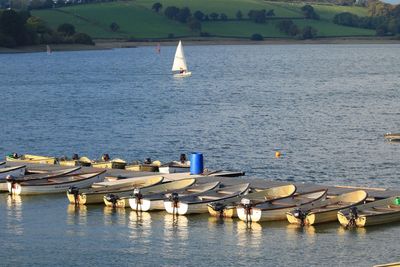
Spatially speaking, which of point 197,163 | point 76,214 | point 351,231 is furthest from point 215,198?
point 197,163

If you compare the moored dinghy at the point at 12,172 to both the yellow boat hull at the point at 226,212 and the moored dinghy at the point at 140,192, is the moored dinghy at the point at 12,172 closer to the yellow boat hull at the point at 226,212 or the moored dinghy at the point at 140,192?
the moored dinghy at the point at 140,192

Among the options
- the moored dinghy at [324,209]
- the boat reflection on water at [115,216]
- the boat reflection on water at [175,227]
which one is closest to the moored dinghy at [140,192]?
the boat reflection on water at [115,216]

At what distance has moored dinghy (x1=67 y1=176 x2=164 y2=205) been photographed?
58.6 meters

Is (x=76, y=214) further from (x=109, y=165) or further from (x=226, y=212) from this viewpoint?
(x=109, y=165)

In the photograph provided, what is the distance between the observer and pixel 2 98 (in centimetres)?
14625

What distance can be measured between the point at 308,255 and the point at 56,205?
15559mm

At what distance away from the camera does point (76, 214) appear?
5684cm

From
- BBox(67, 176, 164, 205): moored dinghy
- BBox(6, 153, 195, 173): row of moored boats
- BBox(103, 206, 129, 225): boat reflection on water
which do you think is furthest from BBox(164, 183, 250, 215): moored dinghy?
BBox(6, 153, 195, 173): row of moored boats

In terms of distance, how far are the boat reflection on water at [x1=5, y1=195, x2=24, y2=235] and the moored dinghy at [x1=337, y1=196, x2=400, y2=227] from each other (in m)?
14.3

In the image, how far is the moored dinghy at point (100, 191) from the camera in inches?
2307

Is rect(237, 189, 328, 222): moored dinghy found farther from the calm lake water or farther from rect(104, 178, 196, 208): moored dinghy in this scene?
rect(104, 178, 196, 208): moored dinghy

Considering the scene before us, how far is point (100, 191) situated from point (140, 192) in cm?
236

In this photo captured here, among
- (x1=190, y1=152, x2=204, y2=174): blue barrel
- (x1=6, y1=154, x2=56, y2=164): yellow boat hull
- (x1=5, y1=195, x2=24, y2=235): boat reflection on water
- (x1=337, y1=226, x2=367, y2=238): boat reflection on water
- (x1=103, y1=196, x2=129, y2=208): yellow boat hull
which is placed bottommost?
(x1=5, y1=195, x2=24, y2=235): boat reflection on water

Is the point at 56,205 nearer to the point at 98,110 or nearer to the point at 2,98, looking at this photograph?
the point at 98,110
